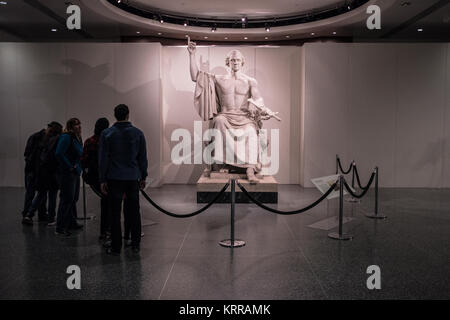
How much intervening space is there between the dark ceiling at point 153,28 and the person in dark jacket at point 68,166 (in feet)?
12.2

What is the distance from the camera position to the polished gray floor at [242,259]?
3514 millimetres

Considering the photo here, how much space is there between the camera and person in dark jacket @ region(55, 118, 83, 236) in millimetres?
5000

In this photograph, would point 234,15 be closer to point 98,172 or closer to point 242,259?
point 98,172

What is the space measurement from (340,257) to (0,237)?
3.98 m

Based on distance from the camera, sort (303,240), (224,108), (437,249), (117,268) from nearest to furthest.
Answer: (117,268), (437,249), (303,240), (224,108)

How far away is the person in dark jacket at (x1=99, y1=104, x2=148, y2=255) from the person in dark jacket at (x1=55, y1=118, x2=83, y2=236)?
0.88 meters

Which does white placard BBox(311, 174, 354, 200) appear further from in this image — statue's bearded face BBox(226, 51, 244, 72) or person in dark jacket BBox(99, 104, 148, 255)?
statue's bearded face BBox(226, 51, 244, 72)

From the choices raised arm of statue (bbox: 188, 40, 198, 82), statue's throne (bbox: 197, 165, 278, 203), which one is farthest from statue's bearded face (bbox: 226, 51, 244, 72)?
statue's throne (bbox: 197, 165, 278, 203)

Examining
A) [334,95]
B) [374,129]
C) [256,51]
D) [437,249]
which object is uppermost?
[256,51]

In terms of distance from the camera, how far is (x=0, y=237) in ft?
16.9

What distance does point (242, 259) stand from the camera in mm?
4379

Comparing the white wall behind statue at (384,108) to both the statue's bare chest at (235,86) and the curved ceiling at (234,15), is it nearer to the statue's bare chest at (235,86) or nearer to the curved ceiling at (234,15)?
the curved ceiling at (234,15)
